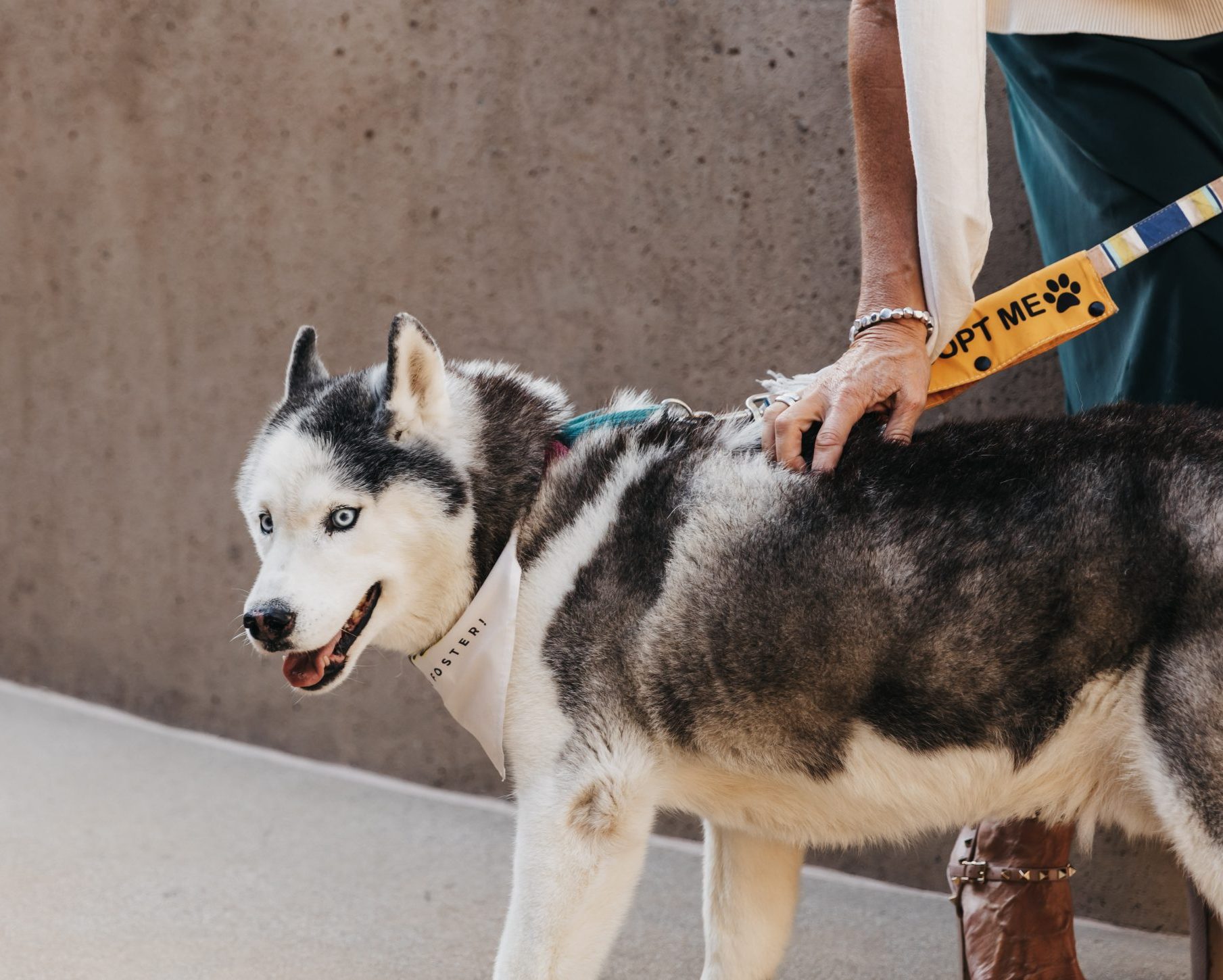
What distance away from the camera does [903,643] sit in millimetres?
1645

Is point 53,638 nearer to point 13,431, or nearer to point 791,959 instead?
point 13,431

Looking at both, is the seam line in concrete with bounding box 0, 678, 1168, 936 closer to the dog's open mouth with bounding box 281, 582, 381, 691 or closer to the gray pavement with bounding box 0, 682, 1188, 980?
the gray pavement with bounding box 0, 682, 1188, 980

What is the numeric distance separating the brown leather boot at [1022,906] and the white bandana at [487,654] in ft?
3.18

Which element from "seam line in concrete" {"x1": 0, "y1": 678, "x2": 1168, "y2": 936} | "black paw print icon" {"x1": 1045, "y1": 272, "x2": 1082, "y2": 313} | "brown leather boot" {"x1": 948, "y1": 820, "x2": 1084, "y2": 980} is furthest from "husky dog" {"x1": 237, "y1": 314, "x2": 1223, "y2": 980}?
"seam line in concrete" {"x1": 0, "y1": 678, "x2": 1168, "y2": 936}

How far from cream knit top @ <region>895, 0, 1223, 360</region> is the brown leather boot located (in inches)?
36.4

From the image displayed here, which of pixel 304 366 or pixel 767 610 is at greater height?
pixel 304 366

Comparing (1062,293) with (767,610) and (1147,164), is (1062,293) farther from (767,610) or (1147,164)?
→ (767,610)

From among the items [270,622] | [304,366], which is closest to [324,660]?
[270,622]

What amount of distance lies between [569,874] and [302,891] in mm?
1250

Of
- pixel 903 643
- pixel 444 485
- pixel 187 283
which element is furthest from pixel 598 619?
pixel 187 283

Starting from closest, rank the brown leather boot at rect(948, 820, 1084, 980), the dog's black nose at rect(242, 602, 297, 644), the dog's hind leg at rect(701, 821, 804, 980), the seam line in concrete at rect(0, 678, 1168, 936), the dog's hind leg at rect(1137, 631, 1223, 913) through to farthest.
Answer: the dog's hind leg at rect(1137, 631, 1223, 913)
the dog's black nose at rect(242, 602, 297, 644)
the dog's hind leg at rect(701, 821, 804, 980)
the brown leather boot at rect(948, 820, 1084, 980)
the seam line in concrete at rect(0, 678, 1168, 936)

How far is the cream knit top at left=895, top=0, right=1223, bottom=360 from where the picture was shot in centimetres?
177

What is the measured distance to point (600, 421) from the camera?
2023mm

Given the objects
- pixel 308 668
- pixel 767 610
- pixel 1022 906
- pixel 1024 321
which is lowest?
pixel 1022 906
